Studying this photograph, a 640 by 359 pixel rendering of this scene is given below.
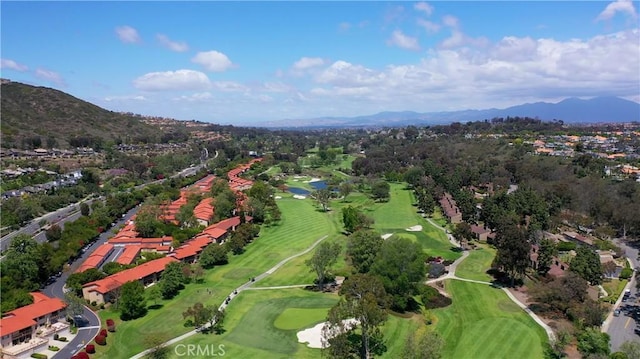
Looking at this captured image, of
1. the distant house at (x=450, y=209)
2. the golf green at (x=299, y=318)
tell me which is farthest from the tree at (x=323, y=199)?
the golf green at (x=299, y=318)

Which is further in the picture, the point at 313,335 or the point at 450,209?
the point at 450,209

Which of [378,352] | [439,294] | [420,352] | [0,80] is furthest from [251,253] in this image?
[0,80]

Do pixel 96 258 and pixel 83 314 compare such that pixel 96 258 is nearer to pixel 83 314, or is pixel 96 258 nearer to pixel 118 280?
pixel 118 280

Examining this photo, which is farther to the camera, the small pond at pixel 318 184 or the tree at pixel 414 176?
the small pond at pixel 318 184

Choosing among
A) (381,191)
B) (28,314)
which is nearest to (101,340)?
(28,314)

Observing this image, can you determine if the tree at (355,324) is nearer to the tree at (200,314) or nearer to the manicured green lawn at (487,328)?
the manicured green lawn at (487,328)

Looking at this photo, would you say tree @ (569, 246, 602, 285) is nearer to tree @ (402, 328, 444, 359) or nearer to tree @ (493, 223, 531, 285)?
tree @ (493, 223, 531, 285)
